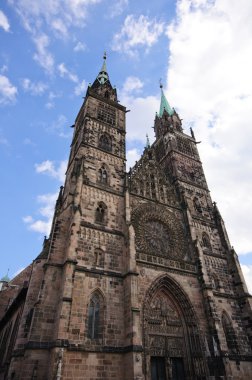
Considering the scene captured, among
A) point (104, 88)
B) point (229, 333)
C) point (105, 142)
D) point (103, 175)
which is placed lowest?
point (229, 333)

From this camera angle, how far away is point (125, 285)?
1512cm

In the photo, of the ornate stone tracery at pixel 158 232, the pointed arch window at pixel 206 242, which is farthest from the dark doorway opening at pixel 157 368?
the pointed arch window at pixel 206 242

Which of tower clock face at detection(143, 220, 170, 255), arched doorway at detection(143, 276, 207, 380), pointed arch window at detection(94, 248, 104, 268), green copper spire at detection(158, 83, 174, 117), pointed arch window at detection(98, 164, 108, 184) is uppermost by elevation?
green copper spire at detection(158, 83, 174, 117)

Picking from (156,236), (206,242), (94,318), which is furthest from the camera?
(206,242)

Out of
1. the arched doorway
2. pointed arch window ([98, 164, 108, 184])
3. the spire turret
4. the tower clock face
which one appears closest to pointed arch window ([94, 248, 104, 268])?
the arched doorway

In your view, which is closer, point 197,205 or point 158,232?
point 158,232

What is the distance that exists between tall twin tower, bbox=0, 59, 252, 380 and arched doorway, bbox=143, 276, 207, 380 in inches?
2.1

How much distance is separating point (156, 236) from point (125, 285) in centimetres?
528

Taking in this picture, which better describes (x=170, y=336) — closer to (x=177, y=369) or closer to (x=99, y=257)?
(x=177, y=369)

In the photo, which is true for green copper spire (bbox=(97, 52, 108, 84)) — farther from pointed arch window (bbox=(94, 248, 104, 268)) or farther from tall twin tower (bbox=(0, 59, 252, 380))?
pointed arch window (bbox=(94, 248, 104, 268))

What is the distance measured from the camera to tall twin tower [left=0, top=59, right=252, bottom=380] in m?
12.5

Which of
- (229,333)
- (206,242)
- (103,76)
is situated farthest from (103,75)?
(229,333)

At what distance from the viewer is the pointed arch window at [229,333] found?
17055 mm

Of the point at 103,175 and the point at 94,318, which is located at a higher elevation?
the point at 103,175
